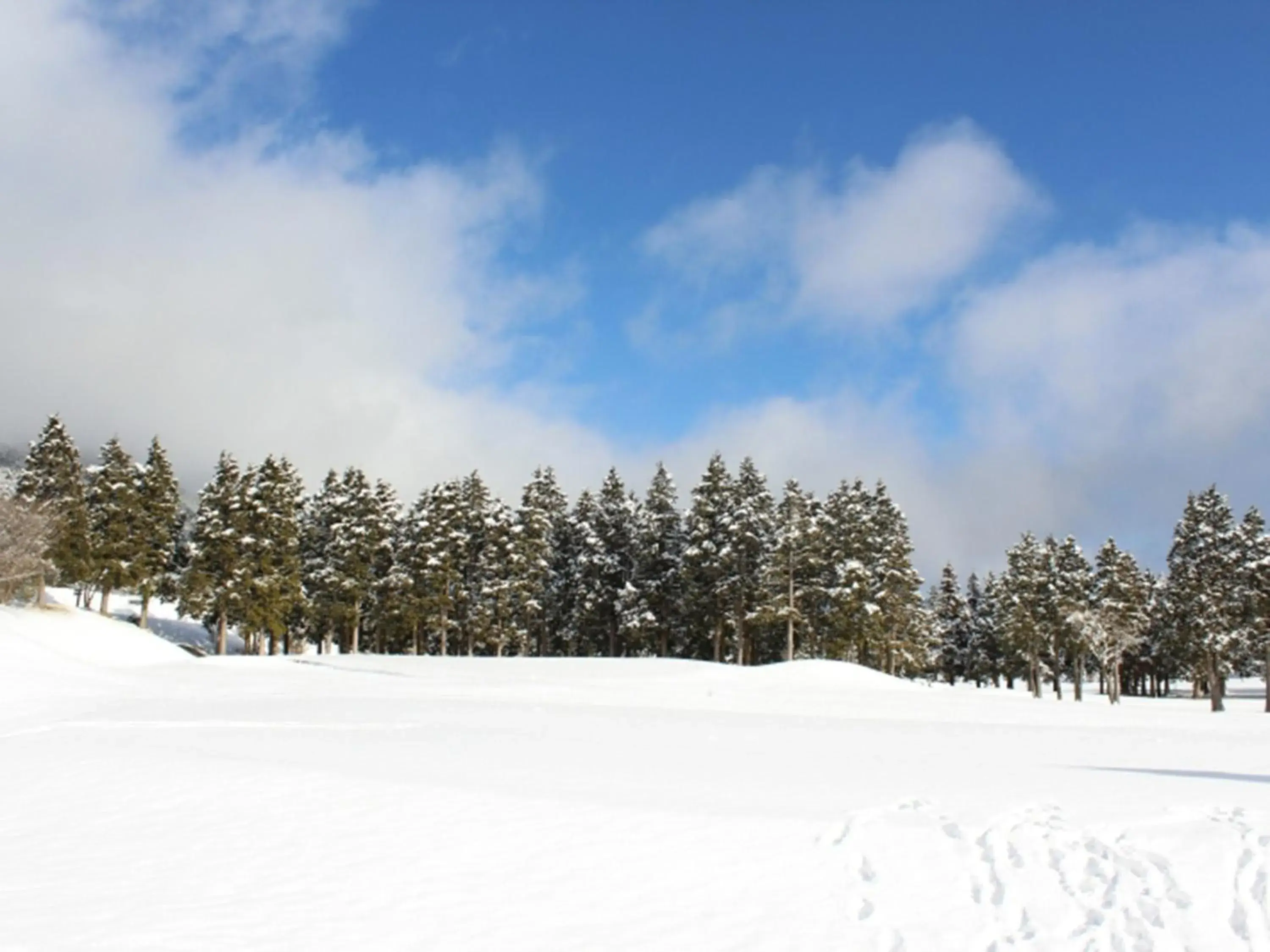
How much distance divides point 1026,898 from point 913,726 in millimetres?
18165

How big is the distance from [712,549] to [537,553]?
1361 centimetres

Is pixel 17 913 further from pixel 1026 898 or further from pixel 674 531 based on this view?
pixel 674 531

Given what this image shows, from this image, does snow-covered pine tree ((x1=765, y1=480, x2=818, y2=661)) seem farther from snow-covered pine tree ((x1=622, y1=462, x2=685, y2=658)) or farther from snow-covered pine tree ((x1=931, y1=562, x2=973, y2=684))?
snow-covered pine tree ((x1=931, y1=562, x2=973, y2=684))

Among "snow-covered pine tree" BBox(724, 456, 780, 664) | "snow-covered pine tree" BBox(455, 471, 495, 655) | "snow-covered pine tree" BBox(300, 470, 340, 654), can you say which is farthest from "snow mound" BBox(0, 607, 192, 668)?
"snow-covered pine tree" BBox(724, 456, 780, 664)

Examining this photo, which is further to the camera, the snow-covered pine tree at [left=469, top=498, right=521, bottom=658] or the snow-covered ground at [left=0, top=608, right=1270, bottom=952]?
the snow-covered pine tree at [left=469, top=498, right=521, bottom=658]

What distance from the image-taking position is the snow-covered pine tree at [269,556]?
199ft

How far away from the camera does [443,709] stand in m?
29.2

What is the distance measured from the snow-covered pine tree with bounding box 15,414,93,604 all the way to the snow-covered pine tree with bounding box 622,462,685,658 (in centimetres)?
3794

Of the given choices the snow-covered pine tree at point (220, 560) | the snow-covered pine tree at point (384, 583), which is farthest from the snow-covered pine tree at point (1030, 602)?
the snow-covered pine tree at point (220, 560)

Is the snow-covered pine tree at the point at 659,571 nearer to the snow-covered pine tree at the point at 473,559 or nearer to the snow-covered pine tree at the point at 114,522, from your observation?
the snow-covered pine tree at the point at 473,559

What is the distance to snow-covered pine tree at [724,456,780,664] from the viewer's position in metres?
60.7

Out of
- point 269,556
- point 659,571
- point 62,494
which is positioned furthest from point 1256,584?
point 62,494

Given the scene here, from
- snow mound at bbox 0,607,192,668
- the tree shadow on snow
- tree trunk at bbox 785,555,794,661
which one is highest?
tree trunk at bbox 785,555,794,661

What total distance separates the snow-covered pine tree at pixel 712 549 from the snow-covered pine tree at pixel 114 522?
39.3 meters
